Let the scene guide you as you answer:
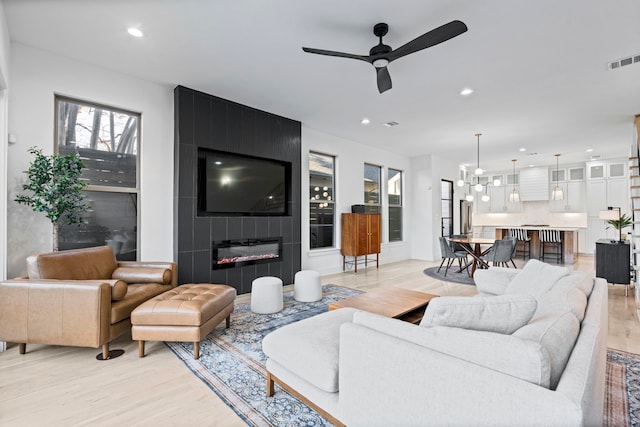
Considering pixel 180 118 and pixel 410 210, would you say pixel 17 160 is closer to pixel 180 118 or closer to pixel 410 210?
pixel 180 118

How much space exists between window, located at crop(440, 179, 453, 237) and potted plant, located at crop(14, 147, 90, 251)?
8.18 metres

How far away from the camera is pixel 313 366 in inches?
61.6

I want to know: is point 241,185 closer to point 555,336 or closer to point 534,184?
point 555,336

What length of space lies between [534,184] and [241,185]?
949cm

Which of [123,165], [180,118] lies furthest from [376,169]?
[123,165]

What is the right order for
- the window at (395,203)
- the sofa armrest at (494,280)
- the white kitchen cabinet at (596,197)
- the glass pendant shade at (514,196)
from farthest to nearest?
the glass pendant shade at (514,196), the white kitchen cabinet at (596,197), the window at (395,203), the sofa armrest at (494,280)

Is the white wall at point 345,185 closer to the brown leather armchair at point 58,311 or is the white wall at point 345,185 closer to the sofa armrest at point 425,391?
the brown leather armchair at point 58,311

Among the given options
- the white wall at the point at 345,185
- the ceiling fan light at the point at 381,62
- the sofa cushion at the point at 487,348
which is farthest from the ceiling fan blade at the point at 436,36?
the white wall at the point at 345,185

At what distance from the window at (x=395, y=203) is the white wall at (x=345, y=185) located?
0.16m

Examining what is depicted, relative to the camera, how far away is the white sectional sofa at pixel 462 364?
0.93m

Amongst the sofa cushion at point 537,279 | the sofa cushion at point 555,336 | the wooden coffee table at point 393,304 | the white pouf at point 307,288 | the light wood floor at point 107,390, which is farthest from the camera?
the white pouf at point 307,288

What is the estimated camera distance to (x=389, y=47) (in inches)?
106

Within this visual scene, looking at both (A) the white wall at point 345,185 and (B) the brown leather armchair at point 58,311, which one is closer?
(B) the brown leather armchair at point 58,311

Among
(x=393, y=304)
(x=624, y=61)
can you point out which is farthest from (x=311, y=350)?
(x=624, y=61)
